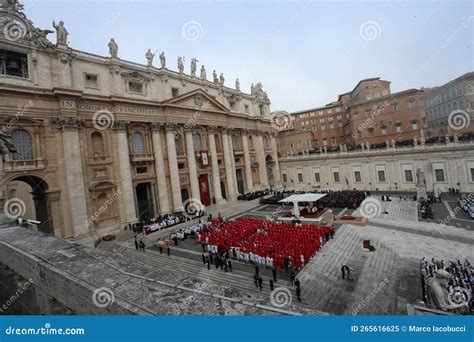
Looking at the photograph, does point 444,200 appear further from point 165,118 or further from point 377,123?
point 165,118

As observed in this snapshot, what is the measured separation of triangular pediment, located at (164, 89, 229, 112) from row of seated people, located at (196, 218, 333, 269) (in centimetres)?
1708

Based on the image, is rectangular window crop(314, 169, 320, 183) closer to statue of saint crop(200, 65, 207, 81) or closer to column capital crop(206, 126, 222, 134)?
column capital crop(206, 126, 222, 134)

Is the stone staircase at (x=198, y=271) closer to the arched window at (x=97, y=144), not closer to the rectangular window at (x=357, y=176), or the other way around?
the arched window at (x=97, y=144)

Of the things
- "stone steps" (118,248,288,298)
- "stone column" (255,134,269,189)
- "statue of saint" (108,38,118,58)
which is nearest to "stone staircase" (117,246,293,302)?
"stone steps" (118,248,288,298)

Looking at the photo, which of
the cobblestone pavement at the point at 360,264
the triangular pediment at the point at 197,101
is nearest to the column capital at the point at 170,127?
the triangular pediment at the point at 197,101

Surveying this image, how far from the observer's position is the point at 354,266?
14.4 meters

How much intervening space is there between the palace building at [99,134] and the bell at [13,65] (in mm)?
65

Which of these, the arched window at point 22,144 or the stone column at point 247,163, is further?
the stone column at point 247,163

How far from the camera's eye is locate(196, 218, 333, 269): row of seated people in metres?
14.3

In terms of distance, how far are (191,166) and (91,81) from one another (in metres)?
14.1

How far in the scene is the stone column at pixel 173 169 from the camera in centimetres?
2950

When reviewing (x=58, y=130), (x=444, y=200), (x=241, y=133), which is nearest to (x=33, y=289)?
(x=58, y=130)

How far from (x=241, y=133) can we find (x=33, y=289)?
1523 inches

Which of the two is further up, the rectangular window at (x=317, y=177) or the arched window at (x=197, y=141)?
the arched window at (x=197, y=141)
